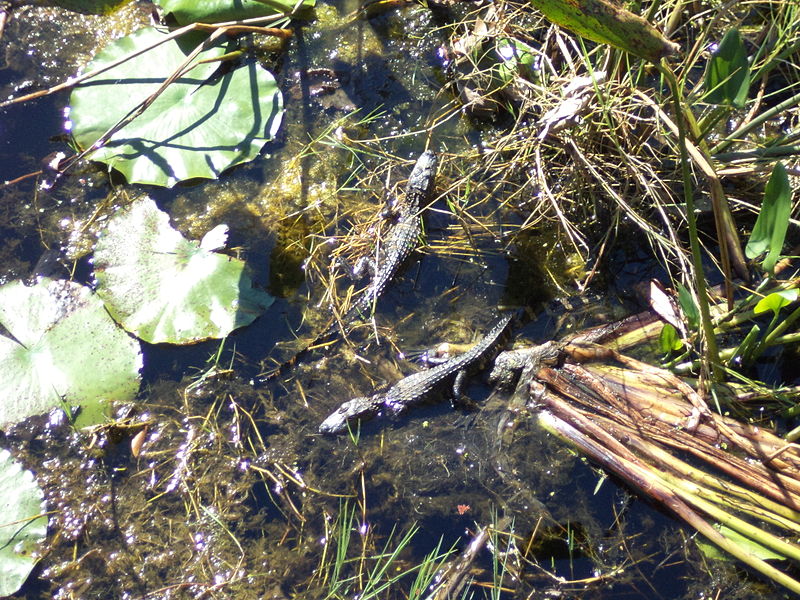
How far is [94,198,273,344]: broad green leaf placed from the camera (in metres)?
3.03

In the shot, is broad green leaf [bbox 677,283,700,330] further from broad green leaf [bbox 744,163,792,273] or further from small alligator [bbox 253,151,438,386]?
small alligator [bbox 253,151,438,386]

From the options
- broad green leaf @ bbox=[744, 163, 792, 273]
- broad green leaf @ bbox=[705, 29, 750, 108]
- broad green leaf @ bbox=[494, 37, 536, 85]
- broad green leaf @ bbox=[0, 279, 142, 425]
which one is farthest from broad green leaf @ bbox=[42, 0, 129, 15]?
broad green leaf @ bbox=[744, 163, 792, 273]

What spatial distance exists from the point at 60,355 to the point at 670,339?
9.11 feet

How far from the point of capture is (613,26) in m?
1.62

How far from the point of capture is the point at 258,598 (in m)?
2.70

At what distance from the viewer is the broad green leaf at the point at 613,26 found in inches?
62.4

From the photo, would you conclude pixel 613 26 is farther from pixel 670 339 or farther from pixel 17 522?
pixel 17 522

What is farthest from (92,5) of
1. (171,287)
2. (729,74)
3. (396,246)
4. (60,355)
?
(729,74)

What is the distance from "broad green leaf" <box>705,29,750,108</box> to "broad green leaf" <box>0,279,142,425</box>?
8.85 feet

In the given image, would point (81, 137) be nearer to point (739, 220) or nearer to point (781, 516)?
point (739, 220)

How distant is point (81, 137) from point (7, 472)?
1766 millimetres

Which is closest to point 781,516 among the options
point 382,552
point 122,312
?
point 382,552

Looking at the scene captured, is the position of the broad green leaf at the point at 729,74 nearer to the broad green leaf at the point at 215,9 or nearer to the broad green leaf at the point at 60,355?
the broad green leaf at the point at 215,9

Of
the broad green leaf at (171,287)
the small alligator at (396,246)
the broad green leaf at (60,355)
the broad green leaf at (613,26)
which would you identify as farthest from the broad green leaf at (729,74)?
the broad green leaf at (60,355)
